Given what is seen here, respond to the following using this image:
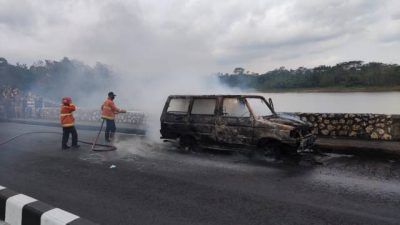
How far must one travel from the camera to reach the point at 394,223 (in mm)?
5004

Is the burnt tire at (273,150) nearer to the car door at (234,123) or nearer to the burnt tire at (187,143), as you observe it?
the car door at (234,123)

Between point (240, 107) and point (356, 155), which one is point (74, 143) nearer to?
point (240, 107)

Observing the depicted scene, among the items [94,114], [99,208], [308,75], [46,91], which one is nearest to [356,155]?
[99,208]

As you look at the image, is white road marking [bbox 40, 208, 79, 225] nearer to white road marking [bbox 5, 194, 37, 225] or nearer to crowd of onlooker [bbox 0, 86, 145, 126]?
white road marking [bbox 5, 194, 37, 225]

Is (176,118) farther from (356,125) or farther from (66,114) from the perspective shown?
(356,125)

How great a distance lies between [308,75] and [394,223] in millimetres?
17785

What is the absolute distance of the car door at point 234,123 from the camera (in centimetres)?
992

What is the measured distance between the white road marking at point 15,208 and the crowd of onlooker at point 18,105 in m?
23.4

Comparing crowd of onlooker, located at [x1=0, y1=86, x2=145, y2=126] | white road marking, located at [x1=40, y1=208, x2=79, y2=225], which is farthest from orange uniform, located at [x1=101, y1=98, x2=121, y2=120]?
crowd of onlooker, located at [x1=0, y1=86, x2=145, y2=126]

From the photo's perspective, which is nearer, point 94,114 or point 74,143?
point 74,143

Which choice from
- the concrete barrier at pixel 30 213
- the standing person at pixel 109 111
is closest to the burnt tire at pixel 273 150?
the standing person at pixel 109 111

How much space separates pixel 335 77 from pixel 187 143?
14314 millimetres

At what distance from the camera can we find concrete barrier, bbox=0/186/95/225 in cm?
410

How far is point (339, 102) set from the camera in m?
22.2
